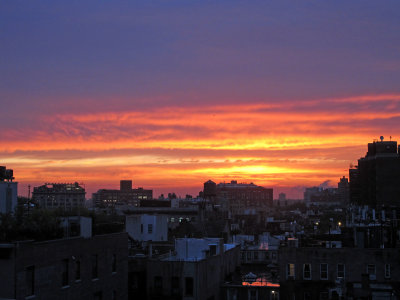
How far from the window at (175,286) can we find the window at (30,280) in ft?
74.9

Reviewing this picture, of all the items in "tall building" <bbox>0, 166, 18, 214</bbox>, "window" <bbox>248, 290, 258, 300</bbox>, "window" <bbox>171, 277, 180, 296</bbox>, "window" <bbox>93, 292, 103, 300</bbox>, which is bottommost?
"window" <bbox>248, 290, 258, 300</bbox>

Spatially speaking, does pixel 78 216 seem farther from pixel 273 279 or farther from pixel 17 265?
pixel 273 279

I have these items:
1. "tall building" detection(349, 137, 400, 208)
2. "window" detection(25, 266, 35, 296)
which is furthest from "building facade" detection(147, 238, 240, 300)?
"tall building" detection(349, 137, 400, 208)

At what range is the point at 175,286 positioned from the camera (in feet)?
A: 179

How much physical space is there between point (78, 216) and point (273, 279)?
97.3 ft

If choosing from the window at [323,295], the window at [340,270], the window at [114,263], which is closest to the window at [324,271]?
the window at [340,270]

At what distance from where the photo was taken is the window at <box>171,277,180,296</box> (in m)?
54.4

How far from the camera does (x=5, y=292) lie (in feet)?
101

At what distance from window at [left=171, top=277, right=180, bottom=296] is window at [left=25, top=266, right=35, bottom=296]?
22839 millimetres

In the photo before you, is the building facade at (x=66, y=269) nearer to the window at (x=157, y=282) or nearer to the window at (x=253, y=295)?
the window at (x=157, y=282)

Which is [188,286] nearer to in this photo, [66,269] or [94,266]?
[94,266]

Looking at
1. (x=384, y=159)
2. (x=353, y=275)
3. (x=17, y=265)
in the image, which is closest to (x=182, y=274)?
(x=353, y=275)

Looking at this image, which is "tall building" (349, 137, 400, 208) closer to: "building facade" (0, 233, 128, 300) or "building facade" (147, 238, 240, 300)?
"building facade" (147, 238, 240, 300)

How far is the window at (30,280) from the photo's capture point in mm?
32425
